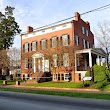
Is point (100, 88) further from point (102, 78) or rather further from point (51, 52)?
point (51, 52)

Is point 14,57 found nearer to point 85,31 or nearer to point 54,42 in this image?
point 54,42

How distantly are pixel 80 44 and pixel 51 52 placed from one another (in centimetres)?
631

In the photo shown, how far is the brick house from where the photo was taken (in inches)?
1384

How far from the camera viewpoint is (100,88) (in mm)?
24812

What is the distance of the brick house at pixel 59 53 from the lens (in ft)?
115

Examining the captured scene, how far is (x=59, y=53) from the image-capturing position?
34.7 meters

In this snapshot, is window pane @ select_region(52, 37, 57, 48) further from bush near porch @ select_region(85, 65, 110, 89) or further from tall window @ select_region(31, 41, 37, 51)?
bush near porch @ select_region(85, 65, 110, 89)

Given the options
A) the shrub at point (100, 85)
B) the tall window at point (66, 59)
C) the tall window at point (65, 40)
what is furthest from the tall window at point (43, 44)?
the shrub at point (100, 85)

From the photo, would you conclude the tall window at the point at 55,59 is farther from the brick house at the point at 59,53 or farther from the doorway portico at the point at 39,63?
the doorway portico at the point at 39,63

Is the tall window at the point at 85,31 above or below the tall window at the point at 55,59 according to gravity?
above

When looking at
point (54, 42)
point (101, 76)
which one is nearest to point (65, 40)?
point (54, 42)

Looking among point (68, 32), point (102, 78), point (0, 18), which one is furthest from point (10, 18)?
point (102, 78)

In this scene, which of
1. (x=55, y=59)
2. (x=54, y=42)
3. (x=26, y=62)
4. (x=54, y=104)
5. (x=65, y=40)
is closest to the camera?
(x=54, y=104)

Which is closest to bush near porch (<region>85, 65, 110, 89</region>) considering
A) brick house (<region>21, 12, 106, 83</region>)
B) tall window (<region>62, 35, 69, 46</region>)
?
brick house (<region>21, 12, 106, 83</region>)
